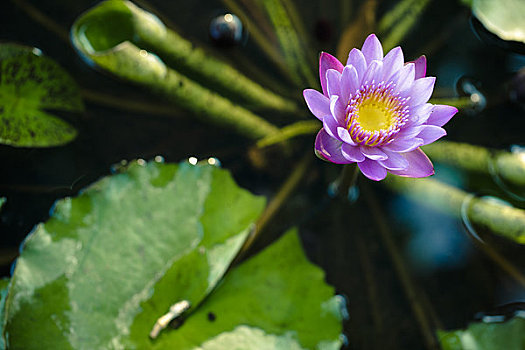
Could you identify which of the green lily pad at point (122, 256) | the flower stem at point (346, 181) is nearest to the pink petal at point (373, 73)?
the flower stem at point (346, 181)

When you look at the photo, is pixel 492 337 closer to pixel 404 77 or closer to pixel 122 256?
pixel 404 77

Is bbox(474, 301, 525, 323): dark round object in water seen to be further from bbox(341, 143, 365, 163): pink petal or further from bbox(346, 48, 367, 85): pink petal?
bbox(346, 48, 367, 85): pink petal

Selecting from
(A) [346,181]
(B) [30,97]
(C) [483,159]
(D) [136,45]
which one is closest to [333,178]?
(A) [346,181]

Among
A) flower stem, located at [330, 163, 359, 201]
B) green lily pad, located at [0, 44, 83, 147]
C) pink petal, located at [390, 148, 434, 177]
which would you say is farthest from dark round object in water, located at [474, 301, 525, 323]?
green lily pad, located at [0, 44, 83, 147]

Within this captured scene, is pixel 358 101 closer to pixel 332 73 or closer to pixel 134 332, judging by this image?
pixel 332 73

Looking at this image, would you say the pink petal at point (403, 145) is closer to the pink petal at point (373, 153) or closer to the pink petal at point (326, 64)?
the pink petal at point (373, 153)
